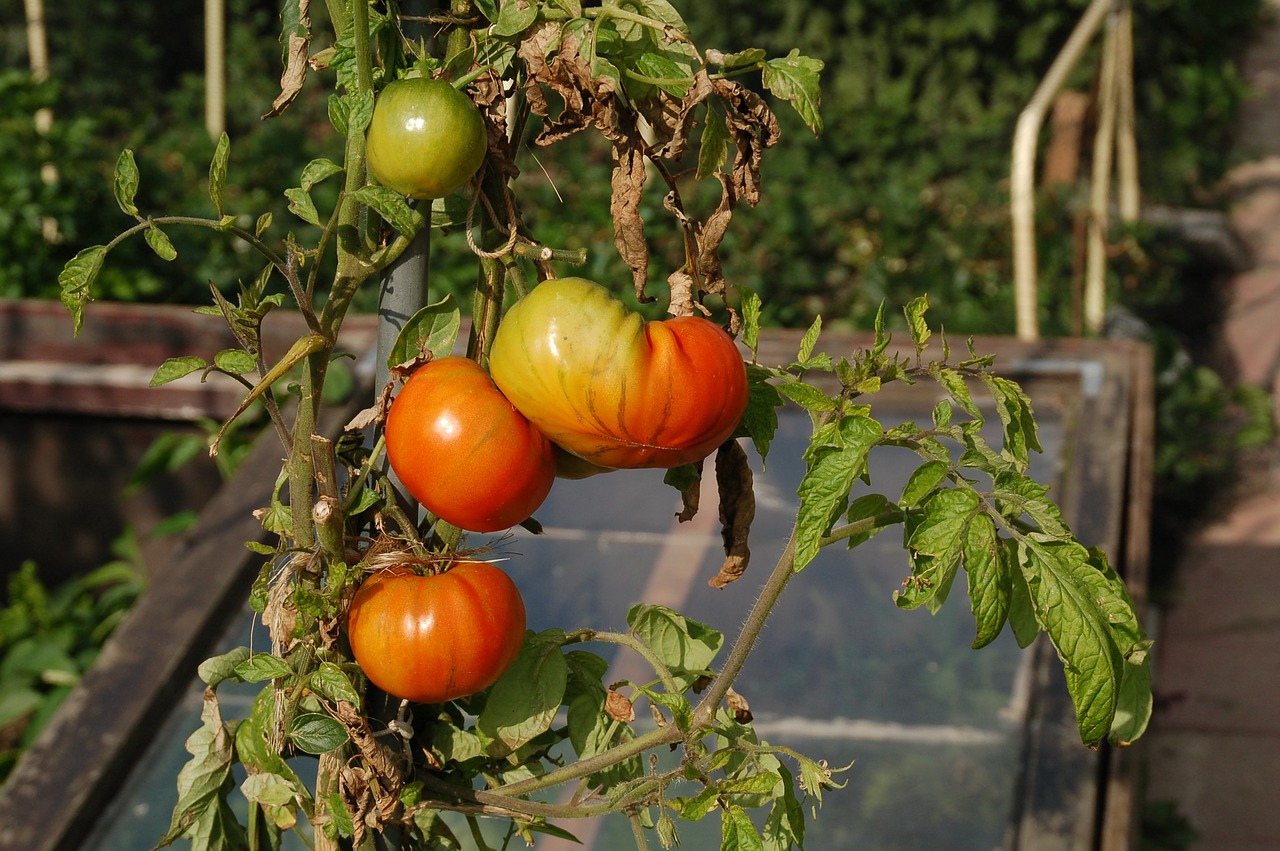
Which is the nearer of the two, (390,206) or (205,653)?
(390,206)

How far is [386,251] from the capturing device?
37.5 inches

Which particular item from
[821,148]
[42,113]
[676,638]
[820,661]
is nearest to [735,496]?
[676,638]

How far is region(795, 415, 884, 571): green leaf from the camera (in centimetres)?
89

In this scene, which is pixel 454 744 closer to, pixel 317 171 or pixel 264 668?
pixel 264 668

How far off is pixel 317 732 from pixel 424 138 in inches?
17.3

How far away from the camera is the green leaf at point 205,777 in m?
1.10

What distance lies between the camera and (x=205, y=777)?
1113 mm

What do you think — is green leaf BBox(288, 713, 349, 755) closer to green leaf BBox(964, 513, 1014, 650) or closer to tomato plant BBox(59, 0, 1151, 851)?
tomato plant BBox(59, 0, 1151, 851)

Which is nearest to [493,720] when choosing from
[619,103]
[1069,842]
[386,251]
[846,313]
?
[386,251]

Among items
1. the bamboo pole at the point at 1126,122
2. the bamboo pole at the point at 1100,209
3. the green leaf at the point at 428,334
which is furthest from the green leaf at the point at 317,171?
the bamboo pole at the point at 1126,122

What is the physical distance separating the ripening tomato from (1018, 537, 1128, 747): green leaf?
0.25 m

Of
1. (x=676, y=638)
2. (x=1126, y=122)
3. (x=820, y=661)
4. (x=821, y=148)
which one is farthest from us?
(x=821, y=148)

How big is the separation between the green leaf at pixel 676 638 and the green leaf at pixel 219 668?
34 centimetres

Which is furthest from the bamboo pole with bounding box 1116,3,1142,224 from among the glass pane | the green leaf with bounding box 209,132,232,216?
the green leaf with bounding box 209,132,232,216
